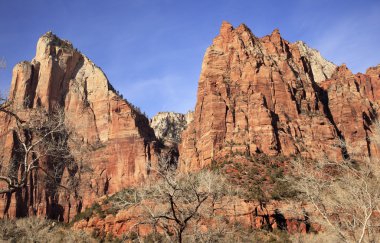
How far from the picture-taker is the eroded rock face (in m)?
105

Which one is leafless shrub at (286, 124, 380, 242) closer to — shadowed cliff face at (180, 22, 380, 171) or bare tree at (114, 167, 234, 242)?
bare tree at (114, 167, 234, 242)

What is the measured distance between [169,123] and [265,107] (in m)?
92.8

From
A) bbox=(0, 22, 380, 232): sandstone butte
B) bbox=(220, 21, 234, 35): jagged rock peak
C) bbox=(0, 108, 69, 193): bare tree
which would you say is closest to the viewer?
bbox=(0, 108, 69, 193): bare tree

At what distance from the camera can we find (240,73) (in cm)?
9038

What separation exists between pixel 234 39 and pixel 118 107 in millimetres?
40018

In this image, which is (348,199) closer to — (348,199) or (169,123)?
(348,199)

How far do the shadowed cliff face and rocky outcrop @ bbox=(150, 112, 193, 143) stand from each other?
225 ft

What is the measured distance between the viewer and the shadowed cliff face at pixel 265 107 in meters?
78.4

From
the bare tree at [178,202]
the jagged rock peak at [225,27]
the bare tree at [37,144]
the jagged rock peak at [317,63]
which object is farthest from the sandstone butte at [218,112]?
the bare tree at [37,144]

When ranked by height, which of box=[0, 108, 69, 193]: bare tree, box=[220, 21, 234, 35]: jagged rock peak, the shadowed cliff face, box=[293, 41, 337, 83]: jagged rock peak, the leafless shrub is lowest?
the leafless shrub

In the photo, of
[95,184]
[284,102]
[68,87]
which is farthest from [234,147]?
[68,87]

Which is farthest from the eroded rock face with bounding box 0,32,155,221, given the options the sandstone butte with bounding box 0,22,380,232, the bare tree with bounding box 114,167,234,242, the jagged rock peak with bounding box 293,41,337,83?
the bare tree with bounding box 114,167,234,242

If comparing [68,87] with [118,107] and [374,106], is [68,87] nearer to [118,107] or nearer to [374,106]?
[118,107]

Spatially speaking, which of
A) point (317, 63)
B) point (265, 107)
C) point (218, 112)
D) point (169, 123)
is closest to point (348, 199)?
point (265, 107)
